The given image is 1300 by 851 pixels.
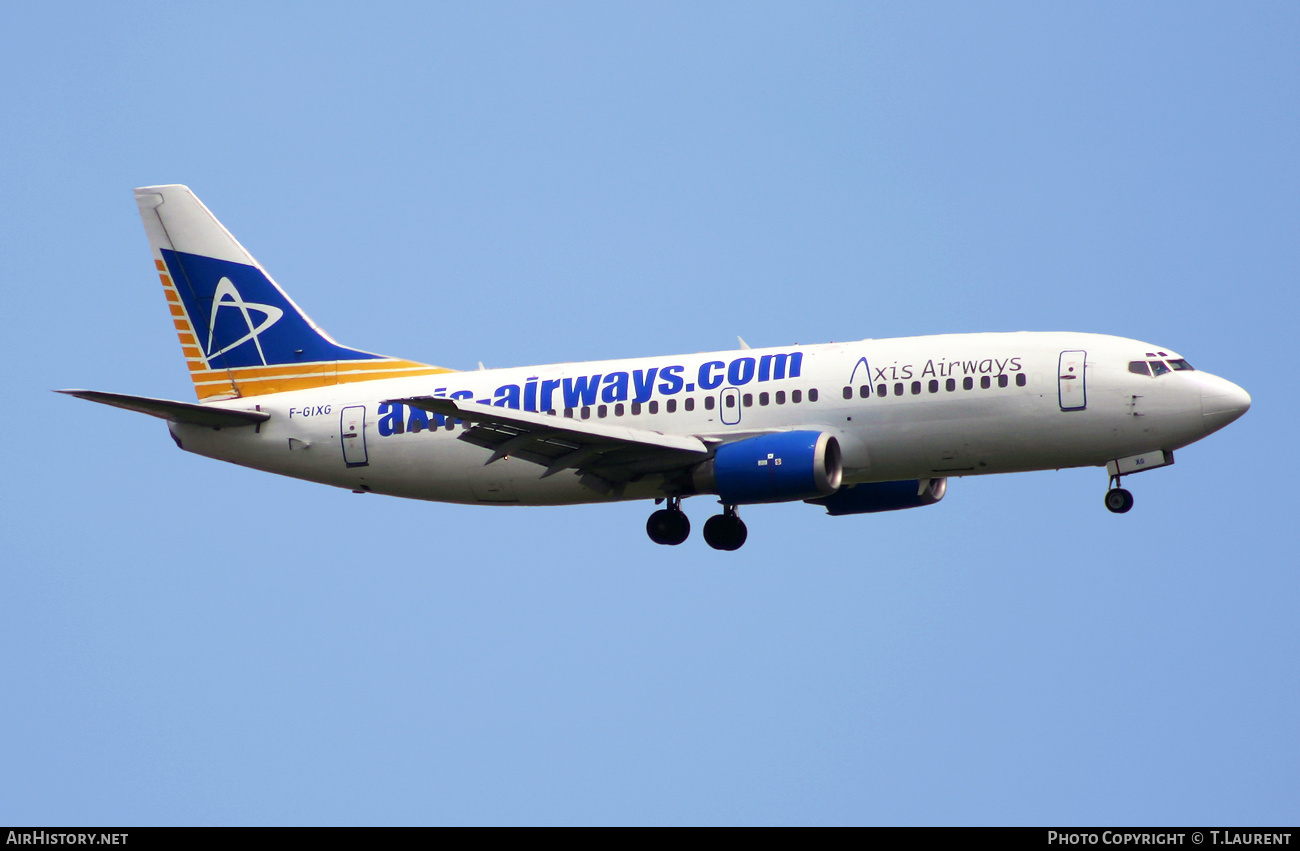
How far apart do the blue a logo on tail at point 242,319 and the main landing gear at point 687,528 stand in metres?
10.2

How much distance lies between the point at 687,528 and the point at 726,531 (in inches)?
56.9

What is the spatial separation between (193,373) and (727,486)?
714 inches

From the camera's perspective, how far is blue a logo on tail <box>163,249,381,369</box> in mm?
51969

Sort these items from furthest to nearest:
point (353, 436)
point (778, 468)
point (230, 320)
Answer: point (230, 320), point (353, 436), point (778, 468)

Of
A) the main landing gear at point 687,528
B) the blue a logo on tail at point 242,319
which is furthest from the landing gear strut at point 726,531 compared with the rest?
the blue a logo on tail at point 242,319

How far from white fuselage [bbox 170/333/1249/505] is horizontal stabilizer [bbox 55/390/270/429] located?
32 cm

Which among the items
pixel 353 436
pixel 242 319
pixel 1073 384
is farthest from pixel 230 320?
pixel 1073 384

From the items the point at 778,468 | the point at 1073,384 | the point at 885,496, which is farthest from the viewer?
the point at 885,496

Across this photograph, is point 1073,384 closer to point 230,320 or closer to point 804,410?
point 804,410

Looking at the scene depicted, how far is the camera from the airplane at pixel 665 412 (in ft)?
142

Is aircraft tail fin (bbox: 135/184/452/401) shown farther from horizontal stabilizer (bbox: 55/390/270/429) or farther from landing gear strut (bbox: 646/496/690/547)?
landing gear strut (bbox: 646/496/690/547)

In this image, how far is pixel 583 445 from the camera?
4478 centimetres
